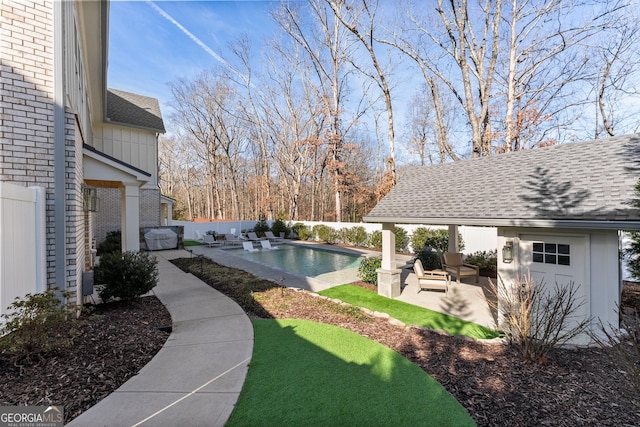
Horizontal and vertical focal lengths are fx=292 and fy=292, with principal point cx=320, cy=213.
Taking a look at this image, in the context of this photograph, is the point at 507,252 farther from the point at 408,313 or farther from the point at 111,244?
the point at 111,244

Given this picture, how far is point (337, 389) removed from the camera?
11.9 feet

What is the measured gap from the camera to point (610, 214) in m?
Result: 4.91

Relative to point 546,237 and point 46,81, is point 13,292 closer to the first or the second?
point 46,81

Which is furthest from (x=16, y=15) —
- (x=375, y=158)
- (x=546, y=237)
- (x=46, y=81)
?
(x=375, y=158)

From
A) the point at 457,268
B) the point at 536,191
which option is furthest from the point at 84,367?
the point at 457,268

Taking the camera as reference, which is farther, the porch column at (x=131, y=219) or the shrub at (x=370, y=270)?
the shrub at (x=370, y=270)

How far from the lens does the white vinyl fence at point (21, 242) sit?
11.8 feet

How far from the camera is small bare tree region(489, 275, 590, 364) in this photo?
446 centimetres

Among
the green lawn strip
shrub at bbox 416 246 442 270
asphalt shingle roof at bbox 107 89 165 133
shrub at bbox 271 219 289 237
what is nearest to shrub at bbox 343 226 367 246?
shrub at bbox 271 219 289 237

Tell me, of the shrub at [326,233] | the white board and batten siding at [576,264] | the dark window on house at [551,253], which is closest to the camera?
the white board and batten siding at [576,264]

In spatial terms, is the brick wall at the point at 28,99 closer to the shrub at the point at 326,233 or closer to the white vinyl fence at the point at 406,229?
the white vinyl fence at the point at 406,229

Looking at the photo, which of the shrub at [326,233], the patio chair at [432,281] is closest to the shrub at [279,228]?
the shrub at [326,233]

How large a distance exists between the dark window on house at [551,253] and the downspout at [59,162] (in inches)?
340

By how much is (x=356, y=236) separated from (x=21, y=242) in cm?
1730
